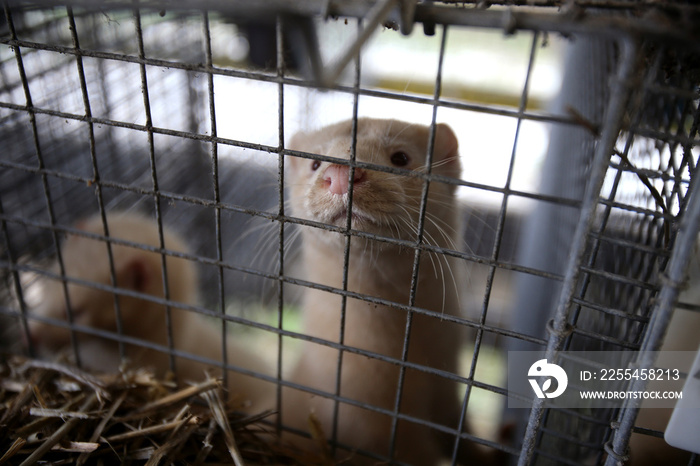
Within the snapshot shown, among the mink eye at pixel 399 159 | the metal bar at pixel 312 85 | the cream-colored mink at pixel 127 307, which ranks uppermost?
the metal bar at pixel 312 85

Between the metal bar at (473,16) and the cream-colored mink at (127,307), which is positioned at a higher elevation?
the metal bar at (473,16)

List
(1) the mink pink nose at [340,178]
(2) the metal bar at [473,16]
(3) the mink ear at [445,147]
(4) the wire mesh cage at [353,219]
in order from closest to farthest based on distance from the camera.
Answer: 1. (2) the metal bar at [473,16]
2. (4) the wire mesh cage at [353,219]
3. (1) the mink pink nose at [340,178]
4. (3) the mink ear at [445,147]

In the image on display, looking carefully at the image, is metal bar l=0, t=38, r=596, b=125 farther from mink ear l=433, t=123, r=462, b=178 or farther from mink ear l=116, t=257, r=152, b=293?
mink ear l=116, t=257, r=152, b=293

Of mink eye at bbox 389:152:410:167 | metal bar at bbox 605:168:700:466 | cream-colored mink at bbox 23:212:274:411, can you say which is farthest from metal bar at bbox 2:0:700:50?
cream-colored mink at bbox 23:212:274:411

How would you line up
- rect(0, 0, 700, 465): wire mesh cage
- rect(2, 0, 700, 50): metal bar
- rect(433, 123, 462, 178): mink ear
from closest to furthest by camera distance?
rect(2, 0, 700, 50): metal bar
rect(0, 0, 700, 465): wire mesh cage
rect(433, 123, 462, 178): mink ear

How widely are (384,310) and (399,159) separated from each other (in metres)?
0.34

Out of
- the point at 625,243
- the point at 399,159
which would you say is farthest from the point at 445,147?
the point at 625,243

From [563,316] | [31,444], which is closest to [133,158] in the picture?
[31,444]

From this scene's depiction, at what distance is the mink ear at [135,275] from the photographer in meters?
1.64

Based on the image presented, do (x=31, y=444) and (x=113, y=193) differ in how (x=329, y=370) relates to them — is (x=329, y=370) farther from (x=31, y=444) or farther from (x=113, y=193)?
(x=113, y=193)

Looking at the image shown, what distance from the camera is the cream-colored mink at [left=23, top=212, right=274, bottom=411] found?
162 centimetres

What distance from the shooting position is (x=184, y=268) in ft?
5.94

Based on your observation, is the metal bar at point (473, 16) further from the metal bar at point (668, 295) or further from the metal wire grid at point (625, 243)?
the metal bar at point (668, 295)

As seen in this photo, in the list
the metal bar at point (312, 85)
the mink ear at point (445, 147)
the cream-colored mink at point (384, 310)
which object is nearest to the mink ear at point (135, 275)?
Result: the cream-colored mink at point (384, 310)
